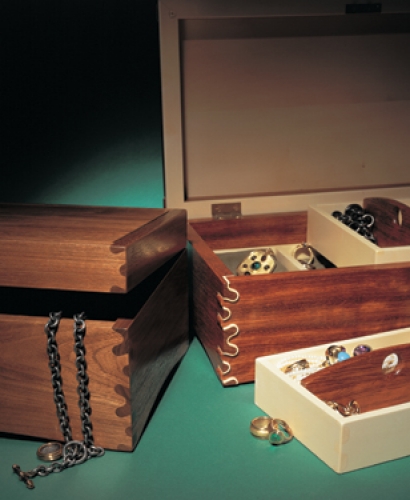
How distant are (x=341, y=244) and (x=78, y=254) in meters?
0.64

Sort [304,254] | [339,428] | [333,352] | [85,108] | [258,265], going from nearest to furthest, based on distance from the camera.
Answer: [339,428], [333,352], [258,265], [304,254], [85,108]

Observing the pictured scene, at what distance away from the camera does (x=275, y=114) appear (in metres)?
Result: 1.47

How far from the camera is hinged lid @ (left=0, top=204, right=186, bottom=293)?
2.68ft

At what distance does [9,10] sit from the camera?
1.45m

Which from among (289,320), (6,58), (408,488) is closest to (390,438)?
(408,488)

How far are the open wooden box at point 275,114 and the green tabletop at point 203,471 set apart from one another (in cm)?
26

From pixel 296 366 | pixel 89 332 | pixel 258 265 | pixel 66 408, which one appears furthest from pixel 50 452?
pixel 258 265

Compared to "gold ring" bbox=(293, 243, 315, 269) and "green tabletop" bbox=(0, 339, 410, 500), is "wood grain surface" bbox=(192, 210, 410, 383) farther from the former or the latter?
"gold ring" bbox=(293, 243, 315, 269)

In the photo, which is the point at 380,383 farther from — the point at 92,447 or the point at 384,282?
the point at 92,447

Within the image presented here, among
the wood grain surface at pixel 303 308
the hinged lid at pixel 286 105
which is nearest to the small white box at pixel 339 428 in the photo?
the wood grain surface at pixel 303 308

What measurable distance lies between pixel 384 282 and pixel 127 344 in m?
0.48

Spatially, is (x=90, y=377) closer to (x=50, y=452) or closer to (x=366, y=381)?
(x=50, y=452)

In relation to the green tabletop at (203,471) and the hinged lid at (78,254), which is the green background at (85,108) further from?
the hinged lid at (78,254)

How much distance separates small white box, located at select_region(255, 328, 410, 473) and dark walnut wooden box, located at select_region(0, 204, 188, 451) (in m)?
0.21
